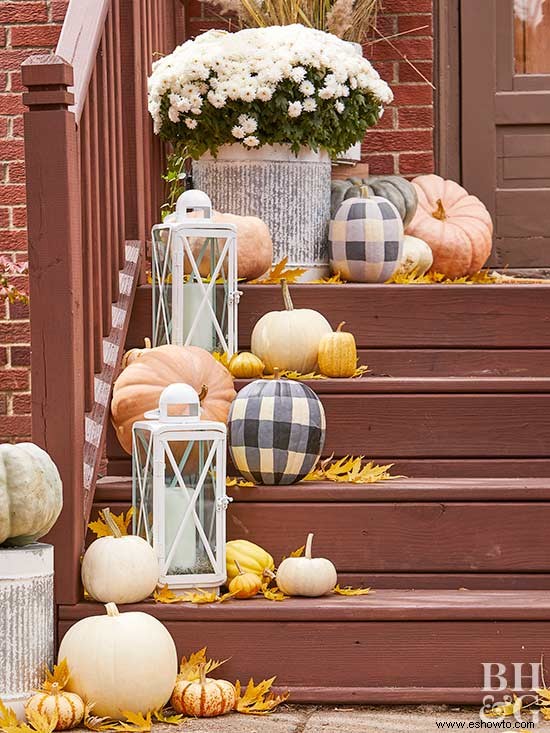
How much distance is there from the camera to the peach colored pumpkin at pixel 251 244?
3180 millimetres

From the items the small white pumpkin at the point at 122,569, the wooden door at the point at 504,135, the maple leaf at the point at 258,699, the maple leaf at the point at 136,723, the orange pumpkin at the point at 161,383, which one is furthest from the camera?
the wooden door at the point at 504,135

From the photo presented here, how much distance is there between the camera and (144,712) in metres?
2.16

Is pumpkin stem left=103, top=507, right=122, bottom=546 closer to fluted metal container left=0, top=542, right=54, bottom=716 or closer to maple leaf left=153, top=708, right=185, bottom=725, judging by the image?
fluted metal container left=0, top=542, right=54, bottom=716

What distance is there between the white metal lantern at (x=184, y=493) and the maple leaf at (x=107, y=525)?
0.11 m

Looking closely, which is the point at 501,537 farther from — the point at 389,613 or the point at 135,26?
the point at 135,26

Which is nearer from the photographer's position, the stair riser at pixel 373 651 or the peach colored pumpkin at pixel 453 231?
the stair riser at pixel 373 651

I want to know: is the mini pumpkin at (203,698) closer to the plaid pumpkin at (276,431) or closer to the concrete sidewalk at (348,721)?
the concrete sidewalk at (348,721)

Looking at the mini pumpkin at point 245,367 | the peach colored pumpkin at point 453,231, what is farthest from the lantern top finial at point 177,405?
the peach colored pumpkin at point 453,231

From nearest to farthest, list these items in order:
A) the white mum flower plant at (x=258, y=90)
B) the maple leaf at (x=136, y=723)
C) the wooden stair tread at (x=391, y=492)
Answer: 1. the maple leaf at (x=136, y=723)
2. the wooden stair tread at (x=391, y=492)
3. the white mum flower plant at (x=258, y=90)

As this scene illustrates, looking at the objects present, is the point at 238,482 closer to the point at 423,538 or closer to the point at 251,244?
the point at 423,538

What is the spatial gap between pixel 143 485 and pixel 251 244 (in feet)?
3.14

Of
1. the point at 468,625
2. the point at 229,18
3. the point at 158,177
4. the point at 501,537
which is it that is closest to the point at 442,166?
the point at 229,18

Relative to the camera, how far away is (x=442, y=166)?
4.40m

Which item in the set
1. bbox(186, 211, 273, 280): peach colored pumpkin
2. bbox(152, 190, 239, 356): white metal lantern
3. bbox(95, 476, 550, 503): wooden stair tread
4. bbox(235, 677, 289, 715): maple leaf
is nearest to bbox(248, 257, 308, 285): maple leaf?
bbox(186, 211, 273, 280): peach colored pumpkin
